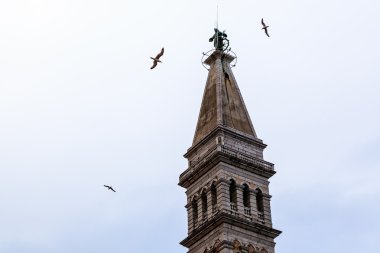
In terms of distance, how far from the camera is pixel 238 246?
2854 inches

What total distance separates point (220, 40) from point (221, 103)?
1024 centimetres

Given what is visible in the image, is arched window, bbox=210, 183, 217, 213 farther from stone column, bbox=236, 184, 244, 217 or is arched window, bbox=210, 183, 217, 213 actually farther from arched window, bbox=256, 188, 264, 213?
arched window, bbox=256, 188, 264, 213

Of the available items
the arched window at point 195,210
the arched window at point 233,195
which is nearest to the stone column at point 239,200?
the arched window at point 233,195

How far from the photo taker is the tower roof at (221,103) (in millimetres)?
80812

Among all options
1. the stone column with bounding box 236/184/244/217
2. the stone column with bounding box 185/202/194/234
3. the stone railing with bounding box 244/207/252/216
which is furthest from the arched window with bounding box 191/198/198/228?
the stone railing with bounding box 244/207/252/216

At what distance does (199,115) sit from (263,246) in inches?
616

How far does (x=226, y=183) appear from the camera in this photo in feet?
247

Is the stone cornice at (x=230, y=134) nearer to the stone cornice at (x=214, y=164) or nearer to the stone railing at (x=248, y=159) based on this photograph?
the stone railing at (x=248, y=159)

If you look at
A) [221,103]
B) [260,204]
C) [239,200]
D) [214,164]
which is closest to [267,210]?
[260,204]

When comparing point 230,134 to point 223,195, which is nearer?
point 223,195

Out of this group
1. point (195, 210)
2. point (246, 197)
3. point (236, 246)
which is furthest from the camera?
point (195, 210)

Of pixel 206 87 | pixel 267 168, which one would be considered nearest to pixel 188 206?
pixel 267 168

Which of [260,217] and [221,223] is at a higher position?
[260,217]

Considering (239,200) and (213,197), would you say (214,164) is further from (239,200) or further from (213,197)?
(239,200)
